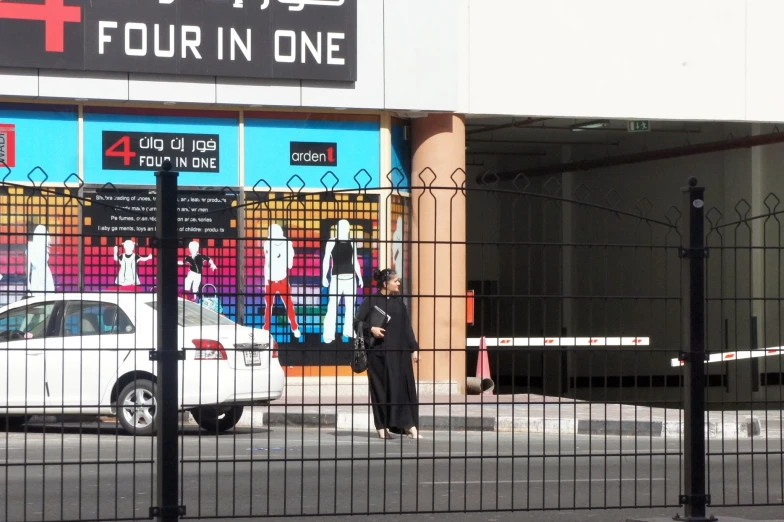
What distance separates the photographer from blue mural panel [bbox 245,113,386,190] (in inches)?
714

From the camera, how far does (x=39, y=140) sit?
17.3m

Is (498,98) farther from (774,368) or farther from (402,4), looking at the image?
(774,368)

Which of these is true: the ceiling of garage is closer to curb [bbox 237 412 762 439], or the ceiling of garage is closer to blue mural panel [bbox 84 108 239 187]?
blue mural panel [bbox 84 108 239 187]

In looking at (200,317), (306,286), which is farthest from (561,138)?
(200,317)

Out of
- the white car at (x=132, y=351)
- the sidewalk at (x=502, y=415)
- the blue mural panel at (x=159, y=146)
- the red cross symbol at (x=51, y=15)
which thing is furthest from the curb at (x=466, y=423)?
the red cross symbol at (x=51, y=15)

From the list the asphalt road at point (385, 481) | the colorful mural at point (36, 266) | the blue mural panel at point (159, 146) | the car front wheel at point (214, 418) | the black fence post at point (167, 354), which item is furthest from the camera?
the blue mural panel at point (159, 146)

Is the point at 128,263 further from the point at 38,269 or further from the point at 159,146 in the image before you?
the point at 159,146

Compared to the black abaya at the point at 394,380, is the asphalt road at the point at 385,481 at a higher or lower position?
lower

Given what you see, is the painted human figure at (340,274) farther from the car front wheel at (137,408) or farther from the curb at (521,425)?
the car front wheel at (137,408)

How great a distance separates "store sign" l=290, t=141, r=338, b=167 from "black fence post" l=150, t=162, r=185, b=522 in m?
11.9

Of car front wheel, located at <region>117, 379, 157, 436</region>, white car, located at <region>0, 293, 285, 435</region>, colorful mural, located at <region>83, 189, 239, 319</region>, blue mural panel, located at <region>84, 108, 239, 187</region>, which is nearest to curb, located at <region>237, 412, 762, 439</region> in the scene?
white car, located at <region>0, 293, 285, 435</region>

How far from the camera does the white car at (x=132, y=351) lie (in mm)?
7102

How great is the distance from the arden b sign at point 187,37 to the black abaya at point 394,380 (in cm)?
876

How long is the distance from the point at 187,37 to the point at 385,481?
35.9ft
